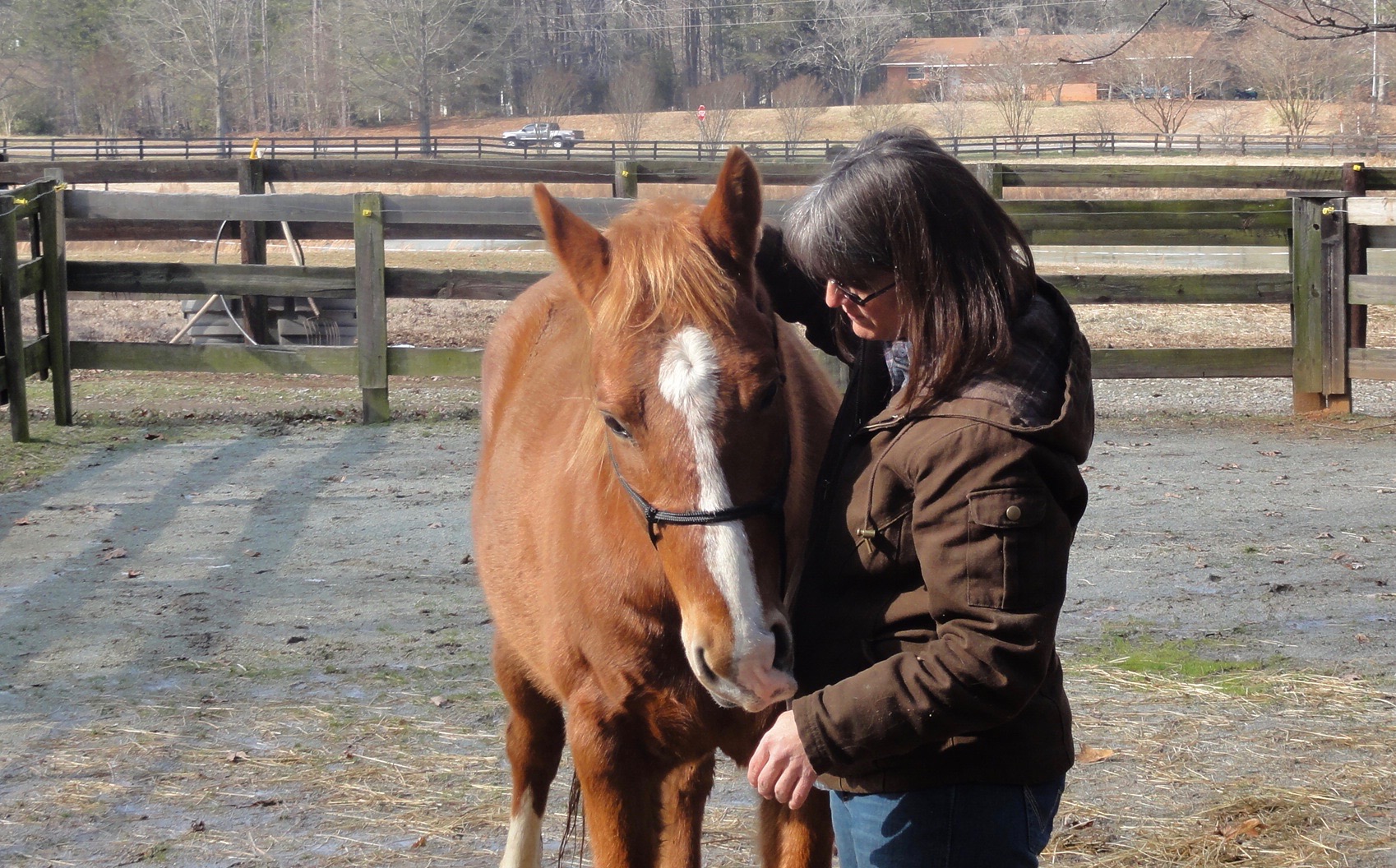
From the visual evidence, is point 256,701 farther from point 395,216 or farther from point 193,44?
point 193,44

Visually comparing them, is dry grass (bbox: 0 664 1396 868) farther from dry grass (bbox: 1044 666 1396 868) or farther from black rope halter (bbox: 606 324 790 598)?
black rope halter (bbox: 606 324 790 598)

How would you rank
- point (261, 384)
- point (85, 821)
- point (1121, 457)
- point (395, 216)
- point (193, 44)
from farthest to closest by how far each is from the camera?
point (193, 44)
point (261, 384)
point (395, 216)
point (1121, 457)
point (85, 821)

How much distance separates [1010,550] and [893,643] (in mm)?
273

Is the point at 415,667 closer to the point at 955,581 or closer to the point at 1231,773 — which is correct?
the point at 1231,773

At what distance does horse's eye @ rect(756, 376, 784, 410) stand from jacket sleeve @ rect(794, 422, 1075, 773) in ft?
1.11

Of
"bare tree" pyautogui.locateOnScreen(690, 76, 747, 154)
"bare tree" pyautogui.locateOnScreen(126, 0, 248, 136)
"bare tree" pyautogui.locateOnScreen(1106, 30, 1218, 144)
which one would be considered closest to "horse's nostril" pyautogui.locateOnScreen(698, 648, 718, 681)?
"bare tree" pyautogui.locateOnScreen(1106, 30, 1218, 144)

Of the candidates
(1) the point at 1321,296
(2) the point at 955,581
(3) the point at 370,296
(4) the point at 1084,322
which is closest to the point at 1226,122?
(4) the point at 1084,322

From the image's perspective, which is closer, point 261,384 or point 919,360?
point 919,360

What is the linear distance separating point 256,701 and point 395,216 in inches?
188

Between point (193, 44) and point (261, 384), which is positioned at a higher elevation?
point (193, 44)

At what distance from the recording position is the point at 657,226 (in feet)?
6.48

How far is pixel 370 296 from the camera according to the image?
7770 mm

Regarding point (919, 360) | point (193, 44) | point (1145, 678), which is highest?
point (193, 44)

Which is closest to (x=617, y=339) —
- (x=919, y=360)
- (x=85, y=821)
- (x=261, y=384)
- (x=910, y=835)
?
(x=919, y=360)
